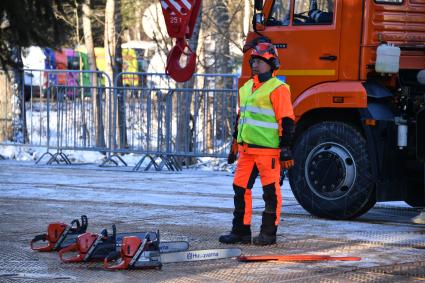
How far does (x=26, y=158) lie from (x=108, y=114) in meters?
3.08

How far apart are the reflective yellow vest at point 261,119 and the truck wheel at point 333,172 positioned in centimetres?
172

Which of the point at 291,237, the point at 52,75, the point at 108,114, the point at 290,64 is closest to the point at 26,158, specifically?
the point at 52,75

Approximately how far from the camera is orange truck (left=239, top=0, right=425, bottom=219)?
970cm

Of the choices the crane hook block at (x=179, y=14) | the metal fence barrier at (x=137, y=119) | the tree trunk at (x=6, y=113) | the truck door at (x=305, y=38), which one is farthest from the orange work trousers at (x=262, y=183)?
the tree trunk at (x=6, y=113)

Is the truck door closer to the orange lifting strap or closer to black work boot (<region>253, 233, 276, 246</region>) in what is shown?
black work boot (<region>253, 233, 276, 246</region>)

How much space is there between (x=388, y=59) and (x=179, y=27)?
6070mm

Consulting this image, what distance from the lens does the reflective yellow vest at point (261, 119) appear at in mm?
8375

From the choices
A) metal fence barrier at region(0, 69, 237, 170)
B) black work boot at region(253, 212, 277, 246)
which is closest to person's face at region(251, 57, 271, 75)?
black work boot at region(253, 212, 277, 246)

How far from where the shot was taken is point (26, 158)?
63.4ft

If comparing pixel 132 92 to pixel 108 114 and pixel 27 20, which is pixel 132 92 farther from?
pixel 27 20

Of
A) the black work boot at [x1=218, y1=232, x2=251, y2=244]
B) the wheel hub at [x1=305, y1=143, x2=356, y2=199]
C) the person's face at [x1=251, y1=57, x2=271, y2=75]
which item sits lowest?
the black work boot at [x1=218, y1=232, x2=251, y2=244]

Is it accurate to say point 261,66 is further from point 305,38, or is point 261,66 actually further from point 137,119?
point 137,119

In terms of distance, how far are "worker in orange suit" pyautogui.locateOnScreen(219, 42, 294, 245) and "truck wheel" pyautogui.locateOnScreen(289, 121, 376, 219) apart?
1.63 m

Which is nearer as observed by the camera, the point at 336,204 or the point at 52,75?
the point at 336,204
